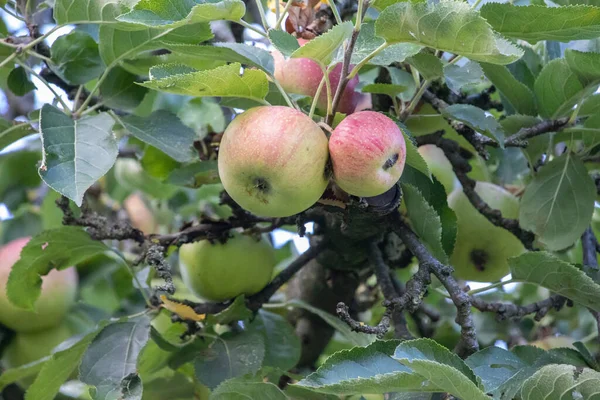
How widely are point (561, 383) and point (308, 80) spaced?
0.56 metres

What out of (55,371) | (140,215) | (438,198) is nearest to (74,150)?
(55,371)

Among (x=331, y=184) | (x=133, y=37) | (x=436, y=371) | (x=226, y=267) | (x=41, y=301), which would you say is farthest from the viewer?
(x=41, y=301)

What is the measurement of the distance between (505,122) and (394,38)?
1.44 feet

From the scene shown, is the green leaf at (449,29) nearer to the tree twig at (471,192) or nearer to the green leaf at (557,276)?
the green leaf at (557,276)

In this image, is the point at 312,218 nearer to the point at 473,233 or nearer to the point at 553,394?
the point at 473,233

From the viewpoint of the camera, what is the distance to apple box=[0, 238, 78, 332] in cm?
170

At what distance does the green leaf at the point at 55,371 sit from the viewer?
4.25ft

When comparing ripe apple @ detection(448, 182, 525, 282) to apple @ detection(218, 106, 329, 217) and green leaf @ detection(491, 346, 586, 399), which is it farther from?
apple @ detection(218, 106, 329, 217)

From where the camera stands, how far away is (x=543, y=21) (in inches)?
36.7

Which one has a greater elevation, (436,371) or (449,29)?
(449,29)

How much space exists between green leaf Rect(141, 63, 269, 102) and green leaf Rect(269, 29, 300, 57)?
55 millimetres

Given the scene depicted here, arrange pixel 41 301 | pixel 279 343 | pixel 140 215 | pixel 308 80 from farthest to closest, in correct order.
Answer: pixel 140 215 < pixel 41 301 < pixel 279 343 < pixel 308 80

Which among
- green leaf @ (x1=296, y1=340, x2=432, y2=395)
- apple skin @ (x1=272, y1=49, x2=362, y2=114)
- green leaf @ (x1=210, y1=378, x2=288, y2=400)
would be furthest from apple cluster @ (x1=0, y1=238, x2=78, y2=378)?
green leaf @ (x1=296, y1=340, x2=432, y2=395)

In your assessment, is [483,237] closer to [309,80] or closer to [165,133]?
[309,80]
